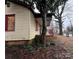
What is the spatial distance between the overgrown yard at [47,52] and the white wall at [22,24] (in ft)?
1.66

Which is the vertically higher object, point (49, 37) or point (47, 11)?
point (47, 11)

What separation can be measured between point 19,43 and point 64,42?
41.0 inches

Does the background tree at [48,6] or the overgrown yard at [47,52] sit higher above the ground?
the background tree at [48,6]

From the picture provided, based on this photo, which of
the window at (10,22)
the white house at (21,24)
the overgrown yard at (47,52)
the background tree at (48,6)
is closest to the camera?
the overgrown yard at (47,52)

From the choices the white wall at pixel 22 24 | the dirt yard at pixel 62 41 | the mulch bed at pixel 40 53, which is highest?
the white wall at pixel 22 24

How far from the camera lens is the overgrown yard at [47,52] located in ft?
11.4

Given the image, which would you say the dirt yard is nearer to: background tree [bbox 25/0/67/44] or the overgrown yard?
the overgrown yard

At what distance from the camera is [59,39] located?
3.83 m

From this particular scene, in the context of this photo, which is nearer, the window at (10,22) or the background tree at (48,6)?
the background tree at (48,6)

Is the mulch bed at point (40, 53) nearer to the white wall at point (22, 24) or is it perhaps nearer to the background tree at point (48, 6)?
the background tree at point (48, 6)

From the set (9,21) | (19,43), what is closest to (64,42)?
(19,43)

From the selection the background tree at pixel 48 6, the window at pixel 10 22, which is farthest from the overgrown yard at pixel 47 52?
the window at pixel 10 22

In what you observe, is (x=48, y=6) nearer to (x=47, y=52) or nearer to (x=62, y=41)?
(x=62, y=41)
